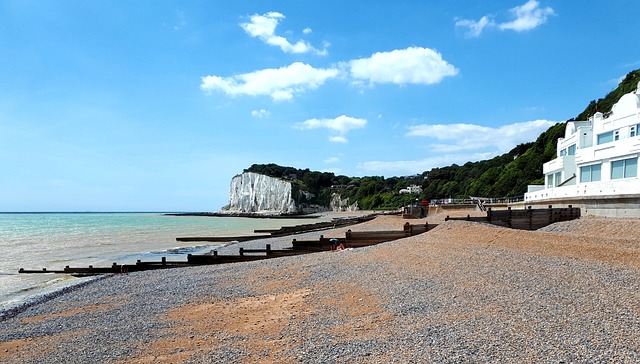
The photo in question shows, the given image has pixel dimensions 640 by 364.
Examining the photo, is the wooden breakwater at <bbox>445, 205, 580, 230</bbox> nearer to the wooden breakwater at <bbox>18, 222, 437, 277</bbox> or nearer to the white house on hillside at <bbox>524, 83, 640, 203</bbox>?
the white house on hillside at <bbox>524, 83, 640, 203</bbox>

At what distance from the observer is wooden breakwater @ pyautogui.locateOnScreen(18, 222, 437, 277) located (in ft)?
56.1

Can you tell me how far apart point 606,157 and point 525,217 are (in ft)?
31.1

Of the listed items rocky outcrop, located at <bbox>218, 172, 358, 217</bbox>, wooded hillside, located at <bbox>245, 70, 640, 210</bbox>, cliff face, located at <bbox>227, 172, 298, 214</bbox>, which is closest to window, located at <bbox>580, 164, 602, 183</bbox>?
wooded hillside, located at <bbox>245, 70, 640, 210</bbox>

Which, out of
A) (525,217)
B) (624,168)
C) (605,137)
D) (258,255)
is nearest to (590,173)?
(605,137)

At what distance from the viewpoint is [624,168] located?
85.5 ft

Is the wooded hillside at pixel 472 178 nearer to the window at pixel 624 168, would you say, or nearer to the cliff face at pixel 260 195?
the cliff face at pixel 260 195

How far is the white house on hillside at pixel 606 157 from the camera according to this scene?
80.6 ft

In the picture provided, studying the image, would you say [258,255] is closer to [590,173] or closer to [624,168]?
[624,168]

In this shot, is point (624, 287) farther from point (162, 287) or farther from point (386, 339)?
point (162, 287)

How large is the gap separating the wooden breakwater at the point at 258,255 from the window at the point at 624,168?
15348 mm

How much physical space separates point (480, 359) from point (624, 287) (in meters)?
5.35

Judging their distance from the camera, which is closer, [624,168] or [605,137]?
[624,168]

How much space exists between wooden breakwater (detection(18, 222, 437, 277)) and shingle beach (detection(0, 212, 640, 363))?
294 cm

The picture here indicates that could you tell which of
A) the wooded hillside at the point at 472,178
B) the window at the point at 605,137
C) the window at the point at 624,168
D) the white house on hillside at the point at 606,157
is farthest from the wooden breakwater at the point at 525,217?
the wooded hillside at the point at 472,178
